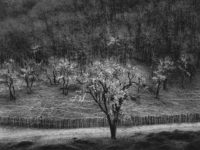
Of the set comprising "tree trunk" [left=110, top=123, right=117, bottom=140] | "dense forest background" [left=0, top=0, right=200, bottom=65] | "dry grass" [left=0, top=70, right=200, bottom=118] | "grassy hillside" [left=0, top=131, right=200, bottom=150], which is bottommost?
"grassy hillside" [left=0, top=131, right=200, bottom=150]

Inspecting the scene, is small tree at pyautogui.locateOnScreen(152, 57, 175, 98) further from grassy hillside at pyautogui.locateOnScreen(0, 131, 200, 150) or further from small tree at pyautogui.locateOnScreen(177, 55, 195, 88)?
grassy hillside at pyautogui.locateOnScreen(0, 131, 200, 150)

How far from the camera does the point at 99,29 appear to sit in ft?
338

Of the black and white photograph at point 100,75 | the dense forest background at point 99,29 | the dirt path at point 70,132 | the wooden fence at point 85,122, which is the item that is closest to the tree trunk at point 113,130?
the black and white photograph at point 100,75

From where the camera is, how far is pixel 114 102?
136ft

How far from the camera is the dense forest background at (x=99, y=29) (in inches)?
→ 3524

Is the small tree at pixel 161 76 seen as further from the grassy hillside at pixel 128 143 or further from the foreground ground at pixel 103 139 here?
the grassy hillside at pixel 128 143

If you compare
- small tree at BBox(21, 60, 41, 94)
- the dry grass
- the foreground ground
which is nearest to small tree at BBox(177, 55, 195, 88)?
the dry grass

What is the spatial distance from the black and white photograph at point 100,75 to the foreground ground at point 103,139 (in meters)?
0.15

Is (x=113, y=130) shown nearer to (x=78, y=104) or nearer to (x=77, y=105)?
(x=77, y=105)

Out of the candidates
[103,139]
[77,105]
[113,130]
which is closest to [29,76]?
[77,105]

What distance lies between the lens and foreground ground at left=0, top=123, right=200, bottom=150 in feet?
134

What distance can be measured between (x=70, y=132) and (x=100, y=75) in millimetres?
11606

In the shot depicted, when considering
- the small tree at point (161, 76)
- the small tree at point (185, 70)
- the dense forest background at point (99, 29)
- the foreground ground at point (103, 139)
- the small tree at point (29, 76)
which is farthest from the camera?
the dense forest background at point (99, 29)

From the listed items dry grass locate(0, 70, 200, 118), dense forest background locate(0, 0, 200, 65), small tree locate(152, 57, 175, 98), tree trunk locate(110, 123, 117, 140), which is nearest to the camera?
tree trunk locate(110, 123, 117, 140)
